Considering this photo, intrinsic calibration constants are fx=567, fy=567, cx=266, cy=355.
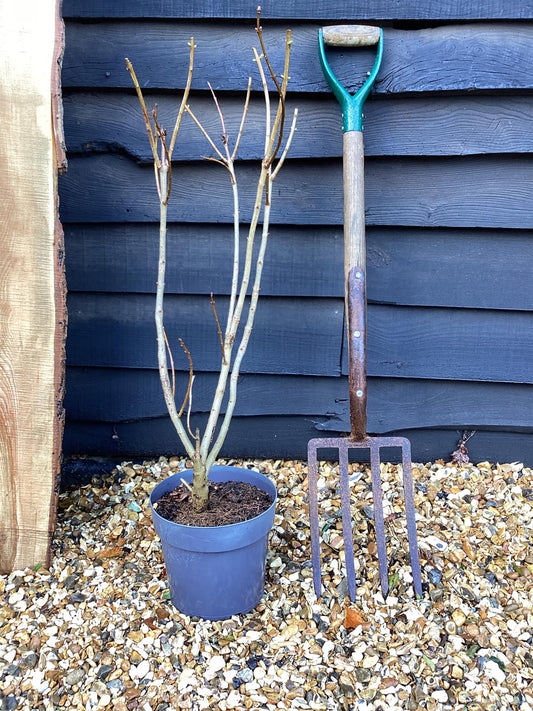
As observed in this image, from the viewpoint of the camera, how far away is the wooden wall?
178 centimetres

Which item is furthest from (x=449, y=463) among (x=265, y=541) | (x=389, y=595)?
(x=265, y=541)

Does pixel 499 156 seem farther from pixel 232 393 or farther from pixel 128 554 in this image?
pixel 128 554

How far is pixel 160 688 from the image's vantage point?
1341 millimetres

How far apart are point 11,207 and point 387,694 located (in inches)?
62.1

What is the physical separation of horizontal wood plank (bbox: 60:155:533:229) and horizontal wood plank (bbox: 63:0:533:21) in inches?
16.5

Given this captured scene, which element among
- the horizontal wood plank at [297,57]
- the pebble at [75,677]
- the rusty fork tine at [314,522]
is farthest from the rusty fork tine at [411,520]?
the horizontal wood plank at [297,57]

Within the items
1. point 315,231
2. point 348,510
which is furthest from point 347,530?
point 315,231

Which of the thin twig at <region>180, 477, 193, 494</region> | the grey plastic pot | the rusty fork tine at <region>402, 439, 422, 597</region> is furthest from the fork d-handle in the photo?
the thin twig at <region>180, 477, 193, 494</region>

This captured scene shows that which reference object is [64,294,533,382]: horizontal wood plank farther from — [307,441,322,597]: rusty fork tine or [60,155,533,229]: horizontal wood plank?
[307,441,322,597]: rusty fork tine

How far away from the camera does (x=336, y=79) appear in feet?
5.60

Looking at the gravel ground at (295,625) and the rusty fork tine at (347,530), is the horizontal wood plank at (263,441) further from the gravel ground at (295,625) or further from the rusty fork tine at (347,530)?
the rusty fork tine at (347,530)

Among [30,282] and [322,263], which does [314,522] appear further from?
[30,282]

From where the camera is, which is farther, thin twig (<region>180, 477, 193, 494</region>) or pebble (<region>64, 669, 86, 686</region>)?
thin twig (<region>180, 477, 193, 494</region>)

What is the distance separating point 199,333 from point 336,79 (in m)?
0.93
